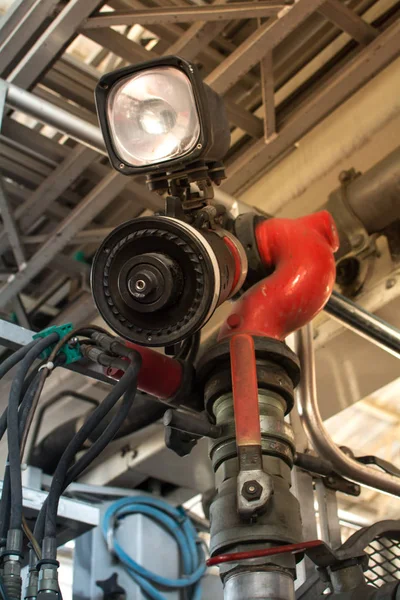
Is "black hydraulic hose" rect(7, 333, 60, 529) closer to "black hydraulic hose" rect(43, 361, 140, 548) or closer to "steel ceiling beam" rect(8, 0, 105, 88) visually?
"black hydraulic hose" rect(43, 361, 140, 548)

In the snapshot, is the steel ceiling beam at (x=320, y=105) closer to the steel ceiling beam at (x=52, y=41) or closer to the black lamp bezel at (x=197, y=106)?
the steel ceiling beam at (x=52, y=41)

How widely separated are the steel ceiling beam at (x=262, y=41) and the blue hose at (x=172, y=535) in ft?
3.61

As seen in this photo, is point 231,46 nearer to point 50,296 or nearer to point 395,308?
point 395,308

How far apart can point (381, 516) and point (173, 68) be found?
118 inches

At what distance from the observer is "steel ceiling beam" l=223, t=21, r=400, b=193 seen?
5.60ft

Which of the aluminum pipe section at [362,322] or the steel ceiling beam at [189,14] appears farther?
the steel ceiling beam at [189,14]

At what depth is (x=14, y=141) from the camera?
189 centimetres

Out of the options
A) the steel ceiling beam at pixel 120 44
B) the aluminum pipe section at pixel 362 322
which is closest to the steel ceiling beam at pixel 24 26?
the steel ceiling beam at pixel 120 44

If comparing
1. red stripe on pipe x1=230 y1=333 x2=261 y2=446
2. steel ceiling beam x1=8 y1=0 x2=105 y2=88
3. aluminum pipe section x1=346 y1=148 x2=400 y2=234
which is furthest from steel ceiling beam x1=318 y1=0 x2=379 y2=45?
red stripe on pipe x1=230 y1=333 x2=261 y2=446

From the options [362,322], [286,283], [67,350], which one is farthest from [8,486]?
[362,322]

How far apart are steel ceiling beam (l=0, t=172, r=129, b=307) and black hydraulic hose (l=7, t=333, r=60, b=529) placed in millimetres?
1008

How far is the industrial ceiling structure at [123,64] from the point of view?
1.54 m

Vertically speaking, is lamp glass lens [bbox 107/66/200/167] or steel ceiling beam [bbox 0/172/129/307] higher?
steel ceiling beam [bbox 0/172/129/307]

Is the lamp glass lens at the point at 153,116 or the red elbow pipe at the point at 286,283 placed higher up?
the lamp glass lens at the point at 153,116
